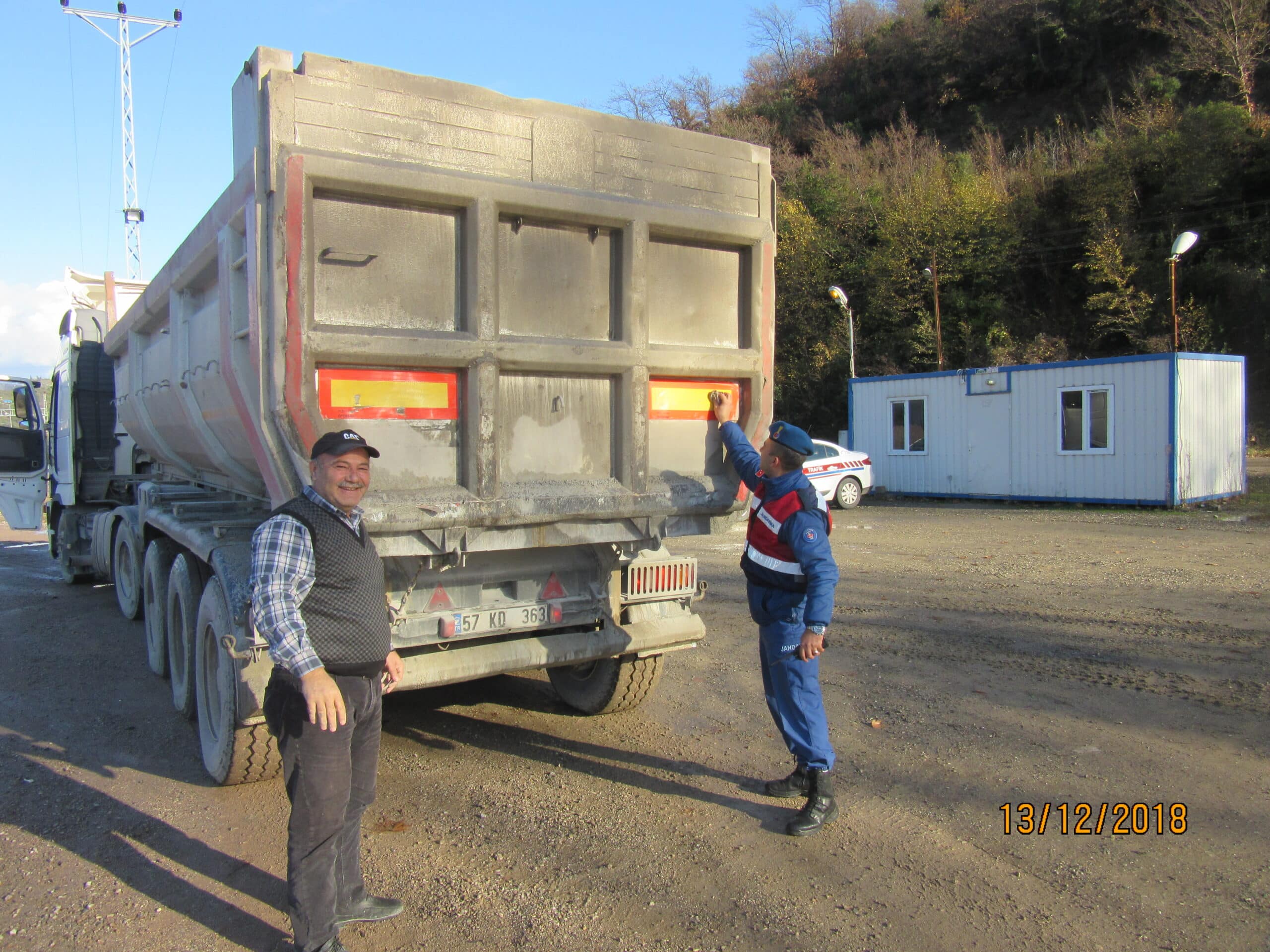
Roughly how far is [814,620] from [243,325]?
9.06 feet

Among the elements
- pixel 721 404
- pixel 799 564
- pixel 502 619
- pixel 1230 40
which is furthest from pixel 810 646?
pixel 1230 40

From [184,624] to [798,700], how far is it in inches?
145

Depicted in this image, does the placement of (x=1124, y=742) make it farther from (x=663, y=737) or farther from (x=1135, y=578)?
(x=1135, y=578)

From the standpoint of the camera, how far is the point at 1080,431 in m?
16.1

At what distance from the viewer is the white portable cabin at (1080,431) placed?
15055mm

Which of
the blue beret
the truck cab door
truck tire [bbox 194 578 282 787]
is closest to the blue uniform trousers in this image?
the blue beret

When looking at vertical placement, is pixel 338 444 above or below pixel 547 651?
above

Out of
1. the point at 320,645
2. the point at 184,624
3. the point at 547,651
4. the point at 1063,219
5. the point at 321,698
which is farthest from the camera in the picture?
the point at 1063,219

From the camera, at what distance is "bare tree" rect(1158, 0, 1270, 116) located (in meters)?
32.2

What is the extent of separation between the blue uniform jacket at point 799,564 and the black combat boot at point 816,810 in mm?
695

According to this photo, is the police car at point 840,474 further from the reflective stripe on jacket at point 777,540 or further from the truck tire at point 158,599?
the reflective stripe on jacket at point 777,540

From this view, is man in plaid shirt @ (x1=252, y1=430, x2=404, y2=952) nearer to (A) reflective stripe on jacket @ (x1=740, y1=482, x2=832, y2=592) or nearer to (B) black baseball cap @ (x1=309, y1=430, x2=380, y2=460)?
(B) black baseball cap @ (x1=309, y1=430, x2=380, y2=460)

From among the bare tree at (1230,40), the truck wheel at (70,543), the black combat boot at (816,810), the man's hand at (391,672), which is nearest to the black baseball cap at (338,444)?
the man's hand at (391,672)

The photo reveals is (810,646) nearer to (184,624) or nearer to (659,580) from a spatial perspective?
(659,580)
